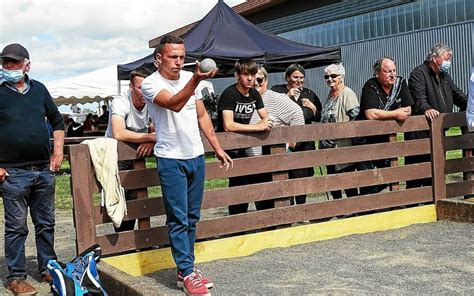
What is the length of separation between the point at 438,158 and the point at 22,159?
432cm

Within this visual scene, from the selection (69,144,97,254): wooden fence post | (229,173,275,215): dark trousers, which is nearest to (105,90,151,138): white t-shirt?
(69,144,97,254): wooden fence post

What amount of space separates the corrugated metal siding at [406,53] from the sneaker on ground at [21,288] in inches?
796

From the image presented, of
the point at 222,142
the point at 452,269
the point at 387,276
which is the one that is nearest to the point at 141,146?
the point at 222,142

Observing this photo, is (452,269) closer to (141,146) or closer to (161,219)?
(141,146)

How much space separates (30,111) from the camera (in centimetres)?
571

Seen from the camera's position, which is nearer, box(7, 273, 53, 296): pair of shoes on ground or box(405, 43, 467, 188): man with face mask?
box(7, 273, 53, 296): pair of shoes on ground

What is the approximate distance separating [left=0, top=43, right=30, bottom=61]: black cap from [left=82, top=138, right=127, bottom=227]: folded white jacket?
2.80 ft

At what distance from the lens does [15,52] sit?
5586 millimetres

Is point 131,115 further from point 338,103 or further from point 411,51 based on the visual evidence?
point 411,51

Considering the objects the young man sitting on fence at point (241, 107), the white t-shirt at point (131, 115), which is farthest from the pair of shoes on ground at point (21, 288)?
the young man sitting on fence at point (241, 107)

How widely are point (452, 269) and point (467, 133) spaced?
2757 mm

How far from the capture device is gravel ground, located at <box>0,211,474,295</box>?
16.9 feet

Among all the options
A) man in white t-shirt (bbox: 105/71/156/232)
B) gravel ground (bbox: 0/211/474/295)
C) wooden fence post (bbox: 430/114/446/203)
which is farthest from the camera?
wooden fence post (bbox: 430/114/446/203)

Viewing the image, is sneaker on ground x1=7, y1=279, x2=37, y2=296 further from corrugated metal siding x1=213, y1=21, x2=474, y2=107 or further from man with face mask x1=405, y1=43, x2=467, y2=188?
corrugated metal siding x1=213, y1=21, x2=474, y2=107
